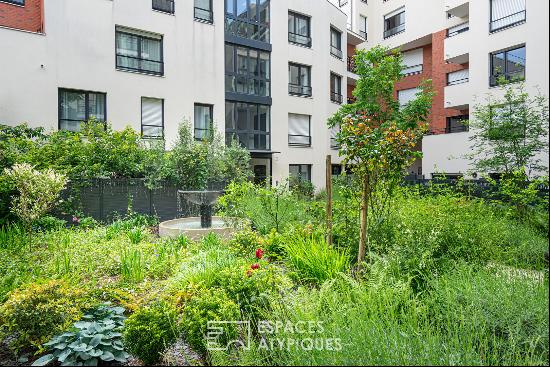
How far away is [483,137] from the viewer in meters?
10.9

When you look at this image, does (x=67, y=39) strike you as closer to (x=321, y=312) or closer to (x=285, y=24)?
(x=285, y=24)

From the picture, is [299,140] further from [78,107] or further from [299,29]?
[78,107]

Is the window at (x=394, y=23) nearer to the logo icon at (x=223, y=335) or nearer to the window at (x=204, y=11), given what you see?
the window at (x=204, y=11)

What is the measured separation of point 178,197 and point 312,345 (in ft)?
33.6

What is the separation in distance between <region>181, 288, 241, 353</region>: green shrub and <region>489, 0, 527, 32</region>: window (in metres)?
13.7

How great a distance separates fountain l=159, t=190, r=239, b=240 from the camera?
7715 millimetres

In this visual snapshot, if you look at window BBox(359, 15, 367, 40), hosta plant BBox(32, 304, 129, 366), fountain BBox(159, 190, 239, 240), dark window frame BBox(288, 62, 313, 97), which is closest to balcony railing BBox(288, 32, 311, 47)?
dark window frame BBox(288, 62, 313, 97)

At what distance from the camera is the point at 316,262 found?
4492 mm

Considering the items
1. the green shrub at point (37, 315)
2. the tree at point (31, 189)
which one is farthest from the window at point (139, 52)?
the green shrub at point (37, 315)

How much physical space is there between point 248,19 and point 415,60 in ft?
36.4

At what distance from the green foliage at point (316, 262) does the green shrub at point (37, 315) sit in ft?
8.21

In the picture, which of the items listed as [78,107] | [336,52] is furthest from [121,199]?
[336,52]

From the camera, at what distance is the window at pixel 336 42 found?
Answer: 2214cm

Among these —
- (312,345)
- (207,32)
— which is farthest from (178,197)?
(312,345)
